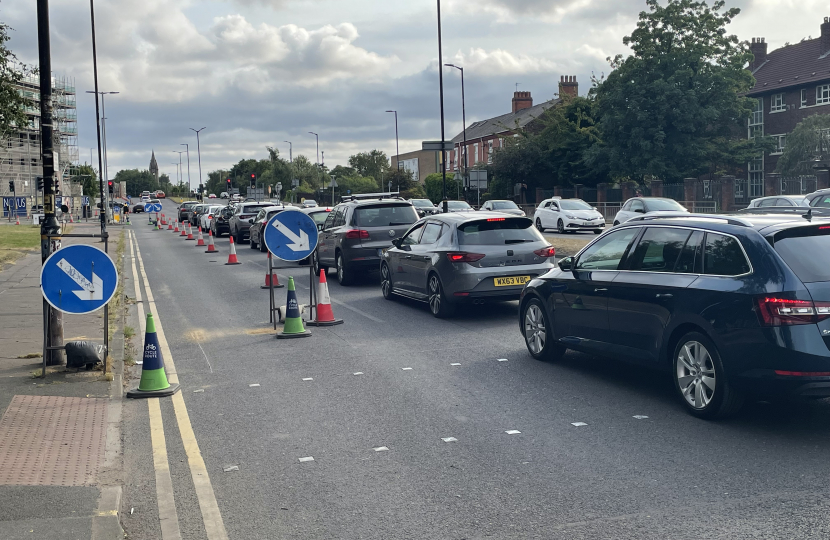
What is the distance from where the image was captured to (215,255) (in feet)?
95.0

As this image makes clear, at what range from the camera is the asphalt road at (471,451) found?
479 centimetres

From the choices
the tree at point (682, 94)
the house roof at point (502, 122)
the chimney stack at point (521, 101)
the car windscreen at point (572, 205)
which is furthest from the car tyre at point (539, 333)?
the chimney stack at point (521, 101)

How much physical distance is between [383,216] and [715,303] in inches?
465

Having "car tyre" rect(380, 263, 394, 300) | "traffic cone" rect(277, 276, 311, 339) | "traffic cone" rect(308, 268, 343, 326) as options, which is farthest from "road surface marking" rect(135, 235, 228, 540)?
"car tyre" rect(380, 263, 394, 300)

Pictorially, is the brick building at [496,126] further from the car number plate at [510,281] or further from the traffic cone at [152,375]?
the traffic cone at [152,375]

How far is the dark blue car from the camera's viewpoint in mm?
6109

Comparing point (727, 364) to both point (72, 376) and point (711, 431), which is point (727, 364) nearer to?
point (711, 431)

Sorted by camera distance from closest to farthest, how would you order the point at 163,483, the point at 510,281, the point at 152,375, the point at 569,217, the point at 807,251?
the point at 163,483 < the point at 807,251 < the point at 152,375 < the point at 510,281 < the point at 569,217

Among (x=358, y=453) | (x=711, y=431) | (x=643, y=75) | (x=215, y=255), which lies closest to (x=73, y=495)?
(x=358, y=453)

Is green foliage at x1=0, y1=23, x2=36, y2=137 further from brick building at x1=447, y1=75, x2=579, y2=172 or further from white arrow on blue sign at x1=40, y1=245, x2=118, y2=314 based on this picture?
brick building at x1=447, y1=75, x2=579, y2=172

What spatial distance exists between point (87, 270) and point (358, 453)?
3.66m

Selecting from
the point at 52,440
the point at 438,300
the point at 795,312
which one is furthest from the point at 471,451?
the point at 438,300

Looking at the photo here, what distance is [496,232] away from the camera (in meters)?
12.7

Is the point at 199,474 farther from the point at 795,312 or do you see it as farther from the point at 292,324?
the point at 292,324
